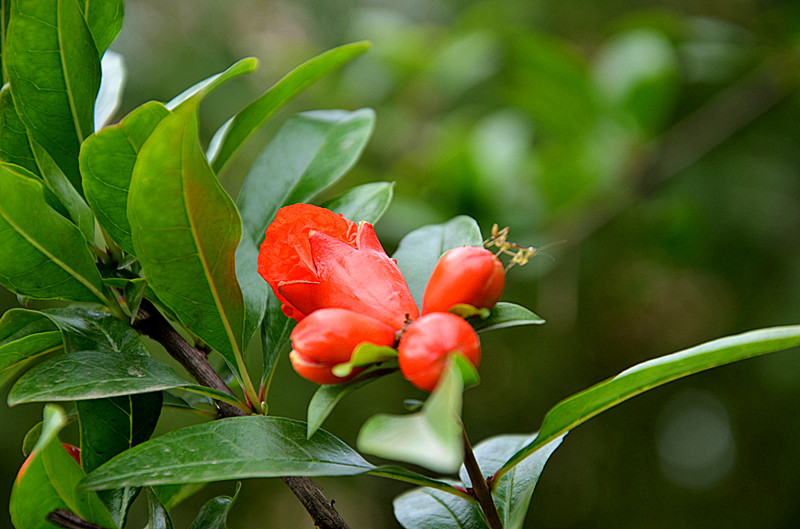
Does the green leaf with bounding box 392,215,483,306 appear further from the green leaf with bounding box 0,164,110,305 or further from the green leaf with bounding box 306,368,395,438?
the green leaf with bounding box 0,164,110,305

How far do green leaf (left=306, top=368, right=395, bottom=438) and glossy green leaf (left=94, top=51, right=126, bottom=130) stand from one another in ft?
1.25

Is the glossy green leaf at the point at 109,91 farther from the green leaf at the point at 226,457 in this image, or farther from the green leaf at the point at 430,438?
the green leaf at the point at 430,438

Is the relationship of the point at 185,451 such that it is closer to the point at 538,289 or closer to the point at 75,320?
the point at 75,320

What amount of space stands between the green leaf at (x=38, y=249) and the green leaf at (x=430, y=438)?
301 millimetres

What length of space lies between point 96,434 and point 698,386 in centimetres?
195

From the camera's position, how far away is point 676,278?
2006 mm

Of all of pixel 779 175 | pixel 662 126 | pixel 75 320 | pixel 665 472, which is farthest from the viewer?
pixel 665 472

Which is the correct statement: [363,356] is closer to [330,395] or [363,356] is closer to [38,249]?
[330,395]

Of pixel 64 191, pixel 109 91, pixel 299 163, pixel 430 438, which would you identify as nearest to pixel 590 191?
pixel 299 163

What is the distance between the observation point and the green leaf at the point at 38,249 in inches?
18.1

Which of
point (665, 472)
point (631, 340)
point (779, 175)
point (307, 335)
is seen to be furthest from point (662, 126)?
point (307, 335)

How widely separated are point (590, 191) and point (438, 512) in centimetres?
103

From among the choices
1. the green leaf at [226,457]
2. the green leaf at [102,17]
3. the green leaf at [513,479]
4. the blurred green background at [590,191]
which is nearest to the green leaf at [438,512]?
the green leaf at [513,479]

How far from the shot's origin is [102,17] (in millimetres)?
553
